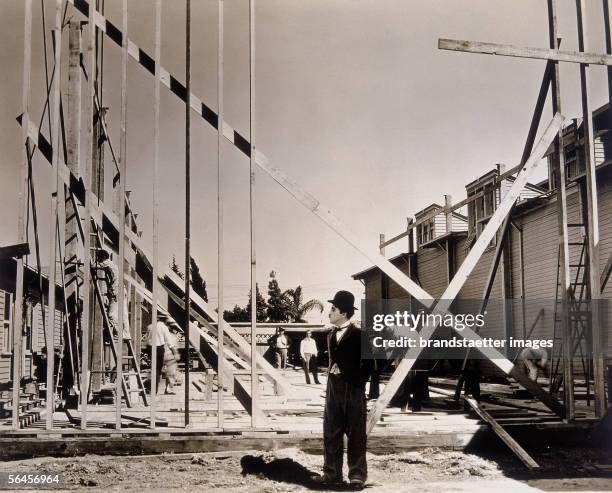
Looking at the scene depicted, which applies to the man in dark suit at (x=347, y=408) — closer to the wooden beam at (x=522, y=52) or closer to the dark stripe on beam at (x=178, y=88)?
the dark stripe on beam at (x=178, y=88)

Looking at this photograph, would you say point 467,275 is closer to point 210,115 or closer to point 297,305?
point 210,115

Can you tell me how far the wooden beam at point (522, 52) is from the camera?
317 inches

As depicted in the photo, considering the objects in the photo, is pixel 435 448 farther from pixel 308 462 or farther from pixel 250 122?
pixel 250 122

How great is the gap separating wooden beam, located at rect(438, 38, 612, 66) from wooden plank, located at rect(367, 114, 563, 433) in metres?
0.78

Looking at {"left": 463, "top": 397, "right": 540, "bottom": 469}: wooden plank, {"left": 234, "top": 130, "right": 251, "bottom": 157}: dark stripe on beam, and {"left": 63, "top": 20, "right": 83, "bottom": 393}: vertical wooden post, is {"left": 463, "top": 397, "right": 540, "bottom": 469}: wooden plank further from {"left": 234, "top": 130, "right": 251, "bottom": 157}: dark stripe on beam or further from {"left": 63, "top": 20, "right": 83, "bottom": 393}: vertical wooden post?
{"left": 63, "top": 20, "right": 83, "bottom": 393}: vertical wooden post

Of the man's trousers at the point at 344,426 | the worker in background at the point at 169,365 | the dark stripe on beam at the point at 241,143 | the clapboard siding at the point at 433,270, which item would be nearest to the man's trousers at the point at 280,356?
the clapboard siding at the point at 433,270

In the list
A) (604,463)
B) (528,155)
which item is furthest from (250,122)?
(604,463)

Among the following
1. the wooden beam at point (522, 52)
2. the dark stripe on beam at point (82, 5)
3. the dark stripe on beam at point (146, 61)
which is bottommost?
the dark stripe on beam at point (146, 61)

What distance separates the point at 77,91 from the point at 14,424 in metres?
5.48

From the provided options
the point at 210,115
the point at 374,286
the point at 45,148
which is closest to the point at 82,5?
the point at 45,148

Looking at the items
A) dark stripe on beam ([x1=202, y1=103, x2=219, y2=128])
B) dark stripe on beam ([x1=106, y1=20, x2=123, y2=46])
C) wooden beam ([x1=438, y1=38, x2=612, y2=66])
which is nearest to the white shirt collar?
dark stripe on beam ([x1=202, y1=103, x2=219, y2=128])

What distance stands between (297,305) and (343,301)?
6410 cm

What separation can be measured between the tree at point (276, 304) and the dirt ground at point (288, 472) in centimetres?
6158

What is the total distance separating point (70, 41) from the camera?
10867mm
